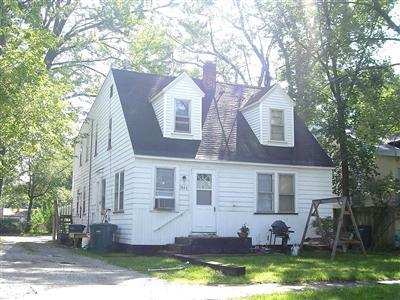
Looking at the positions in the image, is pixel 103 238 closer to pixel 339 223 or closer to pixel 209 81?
pixel 339 223

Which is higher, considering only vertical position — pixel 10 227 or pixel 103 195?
pixel 103 195

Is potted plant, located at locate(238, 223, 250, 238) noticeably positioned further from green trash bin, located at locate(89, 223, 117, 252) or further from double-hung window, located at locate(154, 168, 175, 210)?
green trash bin, located at locate(89, 223, 117, 252)

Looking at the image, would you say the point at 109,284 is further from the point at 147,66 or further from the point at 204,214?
the point at 147,66

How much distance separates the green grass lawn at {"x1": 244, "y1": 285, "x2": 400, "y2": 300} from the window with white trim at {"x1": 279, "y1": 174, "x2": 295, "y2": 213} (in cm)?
1155

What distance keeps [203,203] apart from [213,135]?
2923 millimetres

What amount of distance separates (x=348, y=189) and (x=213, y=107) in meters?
7.40

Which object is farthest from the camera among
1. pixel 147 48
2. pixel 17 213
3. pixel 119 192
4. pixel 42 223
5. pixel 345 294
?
pixel 17 213

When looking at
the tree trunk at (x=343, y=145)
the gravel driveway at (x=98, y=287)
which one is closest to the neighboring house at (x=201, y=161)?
the tree trunk at (x=343, y=145)

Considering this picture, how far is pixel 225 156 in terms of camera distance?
2045 cm

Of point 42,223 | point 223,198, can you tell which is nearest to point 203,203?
point 223,198

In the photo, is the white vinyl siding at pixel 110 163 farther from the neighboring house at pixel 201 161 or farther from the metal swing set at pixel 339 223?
the metal swing set at pixel 339 223

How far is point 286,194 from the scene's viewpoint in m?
21.7

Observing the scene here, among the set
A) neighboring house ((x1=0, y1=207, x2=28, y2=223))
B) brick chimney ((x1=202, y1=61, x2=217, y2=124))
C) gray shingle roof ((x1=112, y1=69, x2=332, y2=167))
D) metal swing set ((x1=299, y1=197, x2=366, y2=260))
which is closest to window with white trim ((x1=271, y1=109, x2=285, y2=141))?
gray shingle roof ((x1=112, y1=69, x2=332, y2=167))

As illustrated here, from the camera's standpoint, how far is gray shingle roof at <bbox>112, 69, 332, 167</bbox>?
19844mm
